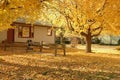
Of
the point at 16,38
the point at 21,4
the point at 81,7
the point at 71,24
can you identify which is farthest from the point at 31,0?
the point at 16,38

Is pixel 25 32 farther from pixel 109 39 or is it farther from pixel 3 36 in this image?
pixel 109 39

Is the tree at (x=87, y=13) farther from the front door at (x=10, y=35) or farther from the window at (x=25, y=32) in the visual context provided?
the window at (x=25, y=32)

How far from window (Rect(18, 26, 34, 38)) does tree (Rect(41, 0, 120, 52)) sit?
26.6 ft

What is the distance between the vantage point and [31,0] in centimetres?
1596

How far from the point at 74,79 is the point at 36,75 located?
1941 millimetres

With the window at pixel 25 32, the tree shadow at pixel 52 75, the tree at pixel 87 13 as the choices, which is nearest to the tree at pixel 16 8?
the tree shadow at pixel 52 75

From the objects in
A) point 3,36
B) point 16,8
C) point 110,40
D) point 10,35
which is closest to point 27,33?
point 10,35

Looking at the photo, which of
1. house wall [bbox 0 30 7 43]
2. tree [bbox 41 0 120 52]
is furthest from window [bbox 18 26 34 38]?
tree [bbox 41 0 120 52]

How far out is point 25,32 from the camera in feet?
120

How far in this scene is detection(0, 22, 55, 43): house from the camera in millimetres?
33875

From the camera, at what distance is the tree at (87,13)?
82.9 feet

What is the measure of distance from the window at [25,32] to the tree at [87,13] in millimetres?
8098

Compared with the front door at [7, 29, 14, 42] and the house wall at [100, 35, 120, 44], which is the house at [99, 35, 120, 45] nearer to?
the house wall at [100, 35, 120, 44]

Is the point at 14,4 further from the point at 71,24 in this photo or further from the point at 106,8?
the point at 71,24
